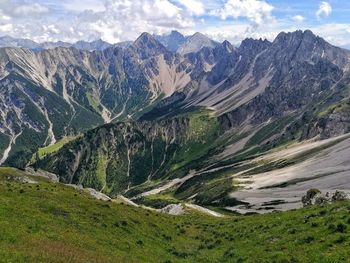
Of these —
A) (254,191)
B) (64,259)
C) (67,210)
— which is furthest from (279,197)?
(64,259)

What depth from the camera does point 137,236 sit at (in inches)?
1679

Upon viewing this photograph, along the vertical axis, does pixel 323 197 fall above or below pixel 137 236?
below

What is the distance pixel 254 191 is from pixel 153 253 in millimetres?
157517

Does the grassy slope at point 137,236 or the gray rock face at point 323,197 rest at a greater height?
the grassy slope at point 137,236

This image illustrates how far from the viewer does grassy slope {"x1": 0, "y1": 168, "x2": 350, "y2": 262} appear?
29.6 metres

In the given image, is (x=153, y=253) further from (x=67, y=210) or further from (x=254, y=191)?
(x=254, y=191)

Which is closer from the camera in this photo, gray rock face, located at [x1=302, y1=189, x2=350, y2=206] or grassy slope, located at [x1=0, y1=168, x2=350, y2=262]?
grassy slope, located at [x1=0, y1=168, x2=350, y2=262]

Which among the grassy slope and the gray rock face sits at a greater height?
the grassy slope

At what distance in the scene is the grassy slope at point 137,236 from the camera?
2962 centimetres

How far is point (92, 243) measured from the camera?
114 feet

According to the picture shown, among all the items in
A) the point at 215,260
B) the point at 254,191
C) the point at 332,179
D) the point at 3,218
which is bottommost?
the point at 254,191

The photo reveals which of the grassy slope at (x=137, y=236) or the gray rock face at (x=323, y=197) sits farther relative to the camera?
the gray rock face at (x=323, y=197)

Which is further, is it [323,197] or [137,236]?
[323,197]

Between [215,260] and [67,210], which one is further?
[67,210]
